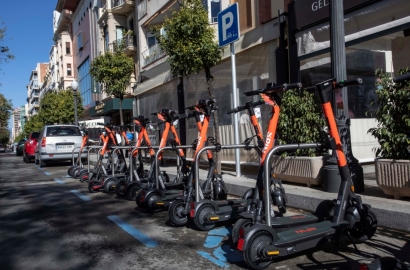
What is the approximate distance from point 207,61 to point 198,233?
5.54 meters

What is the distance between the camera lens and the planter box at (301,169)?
22.5ft

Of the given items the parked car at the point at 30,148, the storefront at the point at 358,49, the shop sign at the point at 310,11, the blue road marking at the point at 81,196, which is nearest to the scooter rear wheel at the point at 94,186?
the blue road marking at the point at 81,196

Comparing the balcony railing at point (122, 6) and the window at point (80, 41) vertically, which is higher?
the window at point (80, 41)

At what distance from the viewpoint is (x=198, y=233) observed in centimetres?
524

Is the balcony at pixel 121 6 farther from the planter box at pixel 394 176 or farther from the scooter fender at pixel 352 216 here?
the scooter fender at pixel 352 216

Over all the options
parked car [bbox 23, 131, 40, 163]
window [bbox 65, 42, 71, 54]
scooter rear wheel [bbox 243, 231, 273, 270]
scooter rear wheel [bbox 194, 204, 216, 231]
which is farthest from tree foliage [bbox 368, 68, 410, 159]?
window [bbox 65, 42, 71, 54]

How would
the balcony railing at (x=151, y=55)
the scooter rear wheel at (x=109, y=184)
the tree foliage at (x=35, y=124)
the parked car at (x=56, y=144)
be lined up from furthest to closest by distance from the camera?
the tree foliage at (x=35, y=124), the balcony railing at (x=151, y=55), the parked car at (x=56, y=144), the scooter rear wheel at (x=109, y=184)

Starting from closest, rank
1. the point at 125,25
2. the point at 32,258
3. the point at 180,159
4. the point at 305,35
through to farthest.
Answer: the point at 32,258, the point at 180,159, the point at 305,35, the point at 125,25

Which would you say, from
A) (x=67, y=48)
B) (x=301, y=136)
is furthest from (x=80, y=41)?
(x=301, y=136)

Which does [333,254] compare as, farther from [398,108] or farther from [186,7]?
[186,7]

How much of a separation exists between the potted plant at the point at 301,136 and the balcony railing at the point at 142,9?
584 inches

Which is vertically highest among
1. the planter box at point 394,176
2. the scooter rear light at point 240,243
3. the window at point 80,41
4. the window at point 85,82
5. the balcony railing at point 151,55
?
the window at point 80,41

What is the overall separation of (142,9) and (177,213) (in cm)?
1759

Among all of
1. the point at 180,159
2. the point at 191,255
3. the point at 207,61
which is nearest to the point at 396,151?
the point at 191,255
